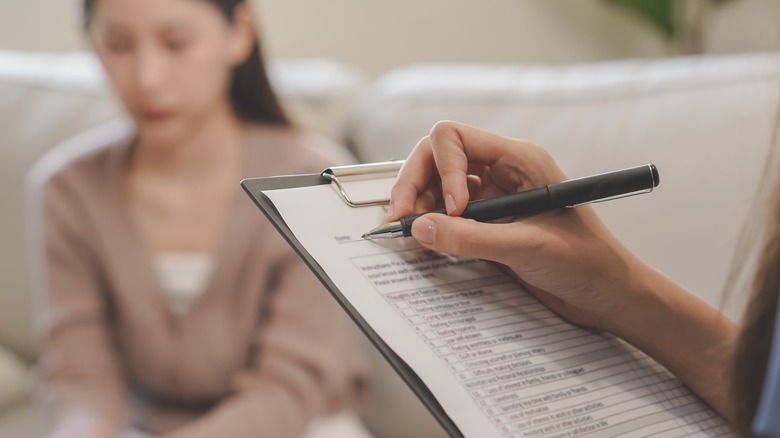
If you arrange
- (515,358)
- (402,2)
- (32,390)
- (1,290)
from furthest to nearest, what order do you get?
(402,2) → (1,290) → (32,390) → (515,358)

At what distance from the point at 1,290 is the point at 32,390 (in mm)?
216

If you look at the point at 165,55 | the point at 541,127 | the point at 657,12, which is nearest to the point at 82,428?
the point at 165,55

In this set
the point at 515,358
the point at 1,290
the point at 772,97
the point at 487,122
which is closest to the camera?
the point at 515,358

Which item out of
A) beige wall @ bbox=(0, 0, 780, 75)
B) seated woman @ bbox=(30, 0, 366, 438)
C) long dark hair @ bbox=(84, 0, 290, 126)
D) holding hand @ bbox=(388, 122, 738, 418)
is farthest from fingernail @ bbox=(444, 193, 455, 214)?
beige wall @ bbox=(0, 0, 780, 75)

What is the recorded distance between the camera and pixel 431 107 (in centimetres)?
111

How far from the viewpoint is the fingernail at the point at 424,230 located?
0.44m

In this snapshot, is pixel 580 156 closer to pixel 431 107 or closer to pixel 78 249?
pixel 431 107

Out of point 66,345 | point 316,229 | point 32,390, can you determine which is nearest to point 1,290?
point 32,390

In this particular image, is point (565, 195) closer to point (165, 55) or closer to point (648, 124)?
point (648, 124)

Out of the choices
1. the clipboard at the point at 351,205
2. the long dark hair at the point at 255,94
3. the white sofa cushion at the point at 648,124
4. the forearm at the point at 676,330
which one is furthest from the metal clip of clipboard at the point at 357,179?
the long dark hair at the point at 255,94

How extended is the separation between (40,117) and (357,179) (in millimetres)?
1059

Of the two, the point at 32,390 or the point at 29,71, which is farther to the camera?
the point at 29,71

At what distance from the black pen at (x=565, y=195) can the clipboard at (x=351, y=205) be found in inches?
1.7

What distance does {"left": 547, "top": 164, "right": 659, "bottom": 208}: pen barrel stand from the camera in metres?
0.46
